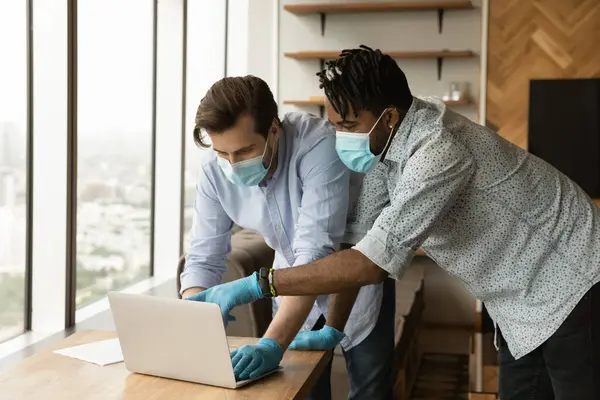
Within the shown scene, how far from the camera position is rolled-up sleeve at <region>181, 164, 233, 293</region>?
2.04 metres

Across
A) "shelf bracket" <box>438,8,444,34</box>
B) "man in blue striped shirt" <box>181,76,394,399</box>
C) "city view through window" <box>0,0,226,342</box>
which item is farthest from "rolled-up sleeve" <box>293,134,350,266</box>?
"shelf bracket" <box>438,8,444,34</box>

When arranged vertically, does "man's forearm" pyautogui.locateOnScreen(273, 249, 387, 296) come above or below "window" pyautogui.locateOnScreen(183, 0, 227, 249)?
below

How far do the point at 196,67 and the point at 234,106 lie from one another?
117 inches

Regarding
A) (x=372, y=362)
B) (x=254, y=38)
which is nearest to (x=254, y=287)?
(x=372, y=362)

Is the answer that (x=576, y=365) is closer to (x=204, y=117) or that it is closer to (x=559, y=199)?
(x=559, y=199)

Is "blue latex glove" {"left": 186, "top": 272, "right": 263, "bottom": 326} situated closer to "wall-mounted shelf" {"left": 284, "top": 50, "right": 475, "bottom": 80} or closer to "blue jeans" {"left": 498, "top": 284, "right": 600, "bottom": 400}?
"blue jeans" {"left": 498, "top": 284, "right": 600, "bottom": 400}

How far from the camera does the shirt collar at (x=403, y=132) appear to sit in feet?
5.71

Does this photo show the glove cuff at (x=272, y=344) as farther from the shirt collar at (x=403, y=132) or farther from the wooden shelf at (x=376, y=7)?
the wooden shelf at (x=376, y=7)

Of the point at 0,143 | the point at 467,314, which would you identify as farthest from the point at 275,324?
the point at 467,314

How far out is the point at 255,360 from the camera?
5.38ft

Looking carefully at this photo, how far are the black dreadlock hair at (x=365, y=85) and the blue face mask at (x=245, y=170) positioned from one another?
10.5 inches

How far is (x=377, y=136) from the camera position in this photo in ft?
5.86

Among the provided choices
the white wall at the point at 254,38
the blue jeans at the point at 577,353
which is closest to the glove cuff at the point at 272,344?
the blue jeans at the point at 577,353

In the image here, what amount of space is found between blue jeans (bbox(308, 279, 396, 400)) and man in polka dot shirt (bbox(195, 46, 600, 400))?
445mm
